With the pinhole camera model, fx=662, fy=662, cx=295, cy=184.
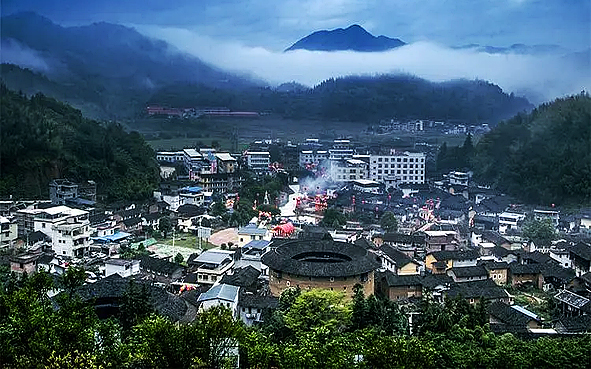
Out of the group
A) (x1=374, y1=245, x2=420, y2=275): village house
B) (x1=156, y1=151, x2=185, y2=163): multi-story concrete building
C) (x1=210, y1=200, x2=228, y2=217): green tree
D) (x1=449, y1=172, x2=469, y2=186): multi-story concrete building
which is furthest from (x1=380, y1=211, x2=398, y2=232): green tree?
(x1=156, y1=151, x2=185, y2=163): multi-story concrete building

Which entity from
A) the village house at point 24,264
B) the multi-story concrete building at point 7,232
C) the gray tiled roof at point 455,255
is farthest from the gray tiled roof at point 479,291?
the multi-story concrete building at point 7,232

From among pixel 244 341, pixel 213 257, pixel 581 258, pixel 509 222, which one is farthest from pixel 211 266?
pixel 509 222

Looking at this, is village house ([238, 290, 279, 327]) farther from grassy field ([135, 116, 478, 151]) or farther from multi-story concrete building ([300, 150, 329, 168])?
grassy field ([135, 116, 478, 151])

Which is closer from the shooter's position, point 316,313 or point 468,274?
point 316,313

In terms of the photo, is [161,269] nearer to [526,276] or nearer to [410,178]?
[526,276]

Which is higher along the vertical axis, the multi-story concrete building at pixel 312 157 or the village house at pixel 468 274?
the multi-story concrete building at pixel 312 157

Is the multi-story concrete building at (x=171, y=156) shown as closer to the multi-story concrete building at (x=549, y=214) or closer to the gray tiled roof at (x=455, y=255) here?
the multi-story concrete building at (x=549, y=214)
